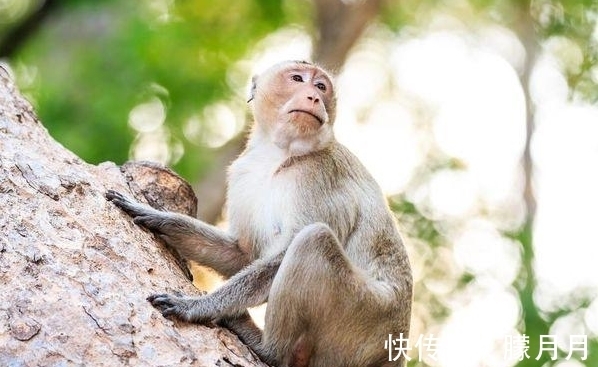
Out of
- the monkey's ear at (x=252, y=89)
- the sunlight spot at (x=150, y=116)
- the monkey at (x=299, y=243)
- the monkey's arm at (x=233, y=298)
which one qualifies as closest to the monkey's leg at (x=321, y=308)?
the monkey at (x=299, y=243)

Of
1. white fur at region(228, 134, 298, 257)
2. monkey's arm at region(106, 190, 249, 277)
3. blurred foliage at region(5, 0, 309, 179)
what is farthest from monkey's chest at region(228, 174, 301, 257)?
blurred foliage at region(5, 0, 309, 179)

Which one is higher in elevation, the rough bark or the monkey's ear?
the monkey's ear

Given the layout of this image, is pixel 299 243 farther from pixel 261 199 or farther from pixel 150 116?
pixel 150 116

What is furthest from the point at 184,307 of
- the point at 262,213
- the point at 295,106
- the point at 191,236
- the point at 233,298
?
the point at 295,106

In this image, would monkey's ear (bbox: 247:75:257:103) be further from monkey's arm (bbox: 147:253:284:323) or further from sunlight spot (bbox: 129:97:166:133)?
sunlight spot (bbox: 129:97:166:133)

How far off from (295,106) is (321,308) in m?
1.63

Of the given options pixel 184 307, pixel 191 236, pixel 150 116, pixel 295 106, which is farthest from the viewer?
pixel 150 116

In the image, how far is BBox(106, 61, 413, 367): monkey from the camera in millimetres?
6000

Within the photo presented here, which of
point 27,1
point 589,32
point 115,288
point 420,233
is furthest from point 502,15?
point 115,288

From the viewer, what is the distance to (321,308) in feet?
20.0

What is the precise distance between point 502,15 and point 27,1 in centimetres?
1537

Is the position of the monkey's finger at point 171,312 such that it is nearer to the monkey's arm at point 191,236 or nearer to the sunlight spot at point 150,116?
the monkey's arm at point 191,236

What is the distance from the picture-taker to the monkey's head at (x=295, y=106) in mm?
6973

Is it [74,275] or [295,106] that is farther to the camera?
[295,106]
